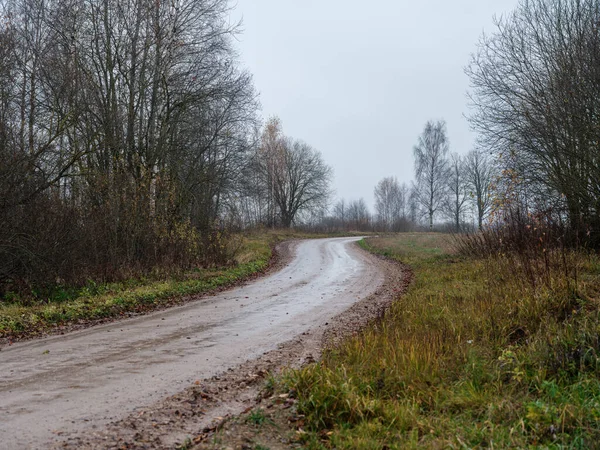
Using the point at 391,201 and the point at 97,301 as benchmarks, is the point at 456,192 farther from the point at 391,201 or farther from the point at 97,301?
the point at 97,301

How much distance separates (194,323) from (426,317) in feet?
15.5

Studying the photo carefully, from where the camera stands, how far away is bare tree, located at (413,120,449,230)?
201 feet

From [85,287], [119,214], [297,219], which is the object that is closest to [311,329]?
[85,287]

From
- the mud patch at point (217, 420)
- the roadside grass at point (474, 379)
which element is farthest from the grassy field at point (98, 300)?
the roadside grass at point (474, 379)

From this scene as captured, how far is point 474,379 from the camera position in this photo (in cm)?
515

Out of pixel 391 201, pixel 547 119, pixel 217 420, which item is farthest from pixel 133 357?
pixel 391 201

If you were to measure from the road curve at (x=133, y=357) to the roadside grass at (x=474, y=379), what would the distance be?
178 centimetres

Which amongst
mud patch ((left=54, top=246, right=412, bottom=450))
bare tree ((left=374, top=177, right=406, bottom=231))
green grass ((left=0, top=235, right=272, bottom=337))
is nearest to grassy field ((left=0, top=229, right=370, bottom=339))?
green grass ((left=0, top=235, right=272, bottom=337))

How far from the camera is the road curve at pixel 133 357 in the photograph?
4.55m

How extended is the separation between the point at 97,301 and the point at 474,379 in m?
9.00

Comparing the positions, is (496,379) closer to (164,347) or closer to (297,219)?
(164,347)

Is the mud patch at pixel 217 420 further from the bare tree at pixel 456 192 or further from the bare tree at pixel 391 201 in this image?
the bare tree at pixel 391 201

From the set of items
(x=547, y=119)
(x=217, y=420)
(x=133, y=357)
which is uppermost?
(x=547, y=119)

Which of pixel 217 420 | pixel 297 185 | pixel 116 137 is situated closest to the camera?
pixel 217 420
